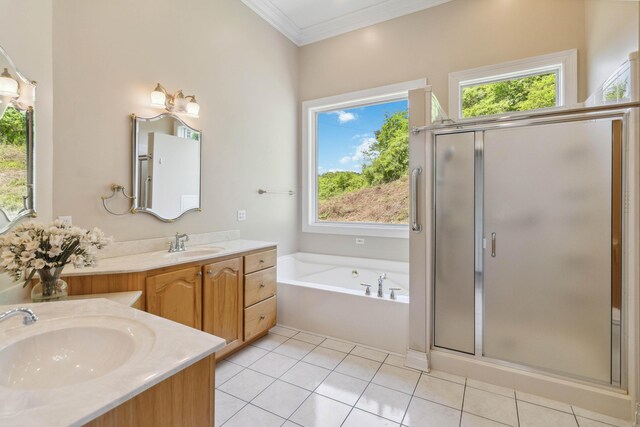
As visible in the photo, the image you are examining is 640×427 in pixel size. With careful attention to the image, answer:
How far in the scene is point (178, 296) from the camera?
6.61 feet

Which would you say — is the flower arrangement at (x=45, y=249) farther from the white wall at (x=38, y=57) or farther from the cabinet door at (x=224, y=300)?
the cabinet door at (x=224, y=300)

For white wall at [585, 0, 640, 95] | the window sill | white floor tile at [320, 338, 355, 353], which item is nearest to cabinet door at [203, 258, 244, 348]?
white floor tile at [320, 338, 355, 353]

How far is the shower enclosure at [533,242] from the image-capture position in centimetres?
185

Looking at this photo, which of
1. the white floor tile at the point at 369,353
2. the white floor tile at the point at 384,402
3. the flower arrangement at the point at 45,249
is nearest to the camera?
the flower arrangement at the point at 45,249

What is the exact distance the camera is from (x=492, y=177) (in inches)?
84.7

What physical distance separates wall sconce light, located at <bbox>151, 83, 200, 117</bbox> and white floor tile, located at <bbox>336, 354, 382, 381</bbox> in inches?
93.8

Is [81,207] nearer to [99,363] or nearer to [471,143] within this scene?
[99,363]

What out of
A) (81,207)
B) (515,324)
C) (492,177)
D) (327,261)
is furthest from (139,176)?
(515,324)

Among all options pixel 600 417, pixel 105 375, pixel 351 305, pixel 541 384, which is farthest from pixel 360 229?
pixel 105 375

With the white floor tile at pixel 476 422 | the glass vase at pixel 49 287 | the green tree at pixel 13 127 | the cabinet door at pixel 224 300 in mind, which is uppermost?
the green tree at pixel 13 127

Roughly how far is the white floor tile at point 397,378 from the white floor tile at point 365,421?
329 millimetres

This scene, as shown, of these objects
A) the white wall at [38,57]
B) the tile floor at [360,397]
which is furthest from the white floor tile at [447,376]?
the white wall at [38,57]

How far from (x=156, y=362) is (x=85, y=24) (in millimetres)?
2288

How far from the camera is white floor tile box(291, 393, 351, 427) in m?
1.76
